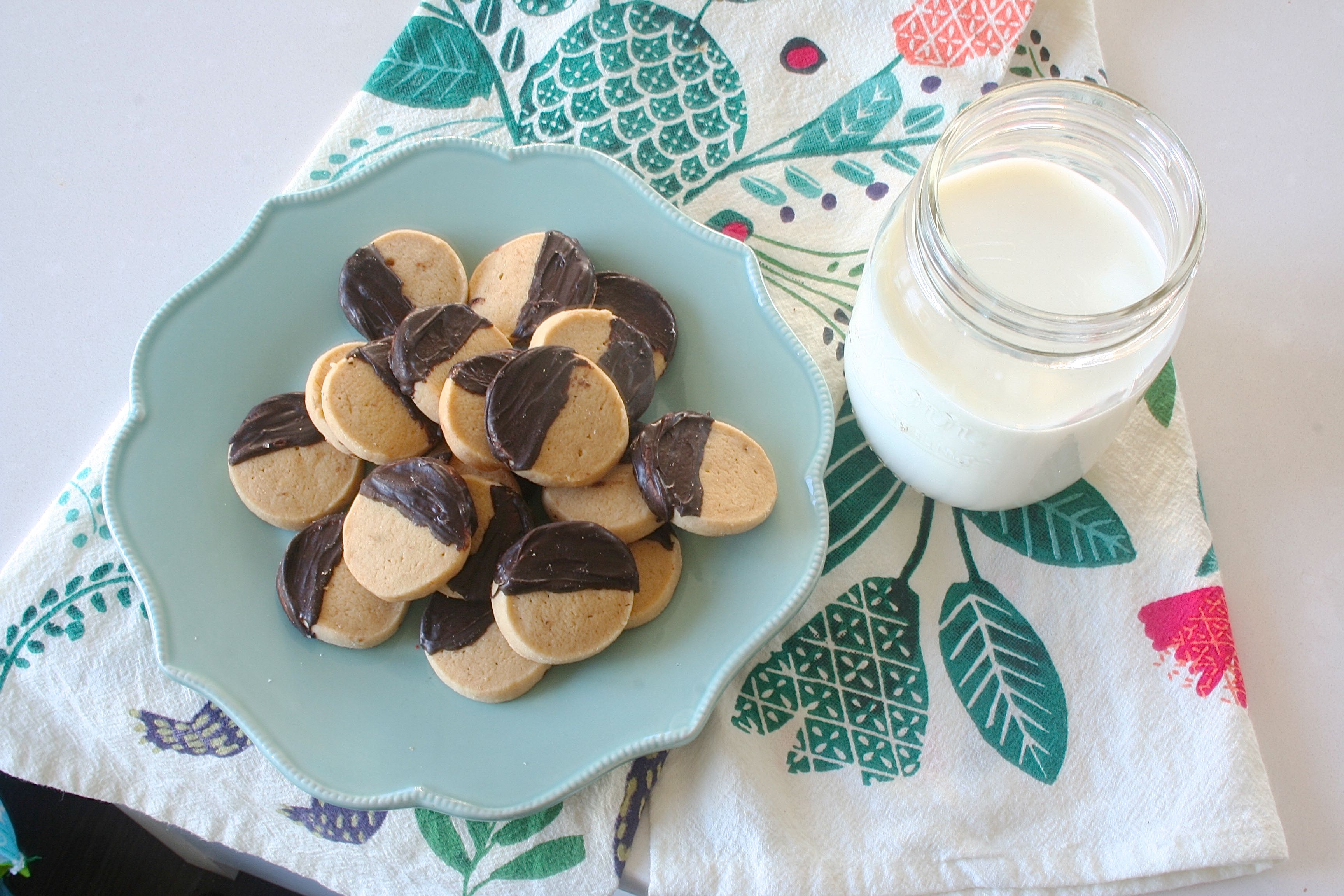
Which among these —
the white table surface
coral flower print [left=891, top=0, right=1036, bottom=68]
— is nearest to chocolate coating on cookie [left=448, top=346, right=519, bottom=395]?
the white table surface

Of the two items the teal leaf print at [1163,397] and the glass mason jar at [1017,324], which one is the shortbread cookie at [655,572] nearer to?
the glass mason jar at [1017,324]

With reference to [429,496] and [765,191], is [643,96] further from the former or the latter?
[429,496]

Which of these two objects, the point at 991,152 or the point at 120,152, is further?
the point at 120,152

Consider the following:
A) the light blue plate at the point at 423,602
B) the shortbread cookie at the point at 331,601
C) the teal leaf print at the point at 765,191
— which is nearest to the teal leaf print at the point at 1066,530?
the light blue plate at the point at 423,602

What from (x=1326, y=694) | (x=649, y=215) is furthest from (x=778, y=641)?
(x=1326, y=694)

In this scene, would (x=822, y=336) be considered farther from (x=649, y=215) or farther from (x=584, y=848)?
(x=584, y=848)

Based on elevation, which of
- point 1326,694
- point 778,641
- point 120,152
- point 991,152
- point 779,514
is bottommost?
point 120,152

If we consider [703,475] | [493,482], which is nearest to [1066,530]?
[703,475]
